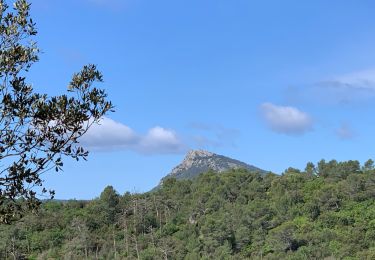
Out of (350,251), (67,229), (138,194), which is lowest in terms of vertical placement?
(350,251)

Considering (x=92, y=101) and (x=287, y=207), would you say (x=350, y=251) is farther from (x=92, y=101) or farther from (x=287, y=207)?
(x=92, y=101)

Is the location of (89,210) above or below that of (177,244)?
above

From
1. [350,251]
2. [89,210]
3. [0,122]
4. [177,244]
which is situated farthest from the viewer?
[89,210]

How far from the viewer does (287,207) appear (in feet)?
241

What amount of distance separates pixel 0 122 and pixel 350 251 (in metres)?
57.5

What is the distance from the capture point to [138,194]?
288ft

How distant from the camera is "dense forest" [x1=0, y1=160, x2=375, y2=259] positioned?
6222 cm

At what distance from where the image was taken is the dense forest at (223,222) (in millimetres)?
62219

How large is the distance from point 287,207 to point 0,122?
2778 inches

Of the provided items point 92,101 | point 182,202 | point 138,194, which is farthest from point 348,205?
point 92,101

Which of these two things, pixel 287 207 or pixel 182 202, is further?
pixel 182 202

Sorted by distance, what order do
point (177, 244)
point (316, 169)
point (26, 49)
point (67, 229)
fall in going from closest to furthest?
point (26, 49) < point (177, 244) < point (67, 229) < point (316, 169)

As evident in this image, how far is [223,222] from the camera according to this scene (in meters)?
68.2

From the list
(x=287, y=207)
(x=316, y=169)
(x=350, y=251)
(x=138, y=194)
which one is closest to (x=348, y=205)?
(x=287, y=207)
